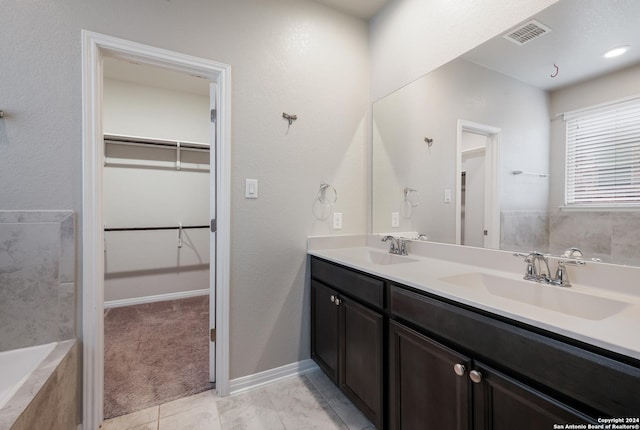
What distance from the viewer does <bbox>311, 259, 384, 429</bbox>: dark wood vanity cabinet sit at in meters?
1.30

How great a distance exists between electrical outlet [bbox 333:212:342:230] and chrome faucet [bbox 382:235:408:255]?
38cm

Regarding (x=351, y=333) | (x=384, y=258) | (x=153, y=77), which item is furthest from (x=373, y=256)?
(x=153, y=77)

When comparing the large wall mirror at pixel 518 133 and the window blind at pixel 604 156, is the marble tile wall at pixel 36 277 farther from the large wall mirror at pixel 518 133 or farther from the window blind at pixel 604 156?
the window blind at pixel 604 156

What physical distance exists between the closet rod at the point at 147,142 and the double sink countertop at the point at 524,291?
2.48 metres

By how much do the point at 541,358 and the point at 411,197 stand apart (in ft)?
4.22

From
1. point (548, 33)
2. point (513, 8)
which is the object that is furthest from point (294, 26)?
point (548, 33)

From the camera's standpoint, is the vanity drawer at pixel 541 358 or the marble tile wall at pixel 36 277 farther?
the marble tile wall at pixel 36 277

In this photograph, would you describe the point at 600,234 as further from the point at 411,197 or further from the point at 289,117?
the point at 289,117

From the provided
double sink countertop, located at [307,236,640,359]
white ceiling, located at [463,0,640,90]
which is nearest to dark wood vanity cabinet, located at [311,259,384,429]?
double sink countertop, located at [307,236,640,359]

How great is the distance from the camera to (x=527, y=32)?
1257 millimetres

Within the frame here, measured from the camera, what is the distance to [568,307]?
40.1 inches

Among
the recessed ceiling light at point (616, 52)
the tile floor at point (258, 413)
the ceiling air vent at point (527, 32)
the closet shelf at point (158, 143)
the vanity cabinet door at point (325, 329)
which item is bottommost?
the tile floor at point (258, 413)

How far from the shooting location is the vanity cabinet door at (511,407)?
701 mm

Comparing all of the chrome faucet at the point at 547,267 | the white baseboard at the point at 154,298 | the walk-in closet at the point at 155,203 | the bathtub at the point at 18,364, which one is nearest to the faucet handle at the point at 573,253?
the chrome faucet at the point at 547,267
